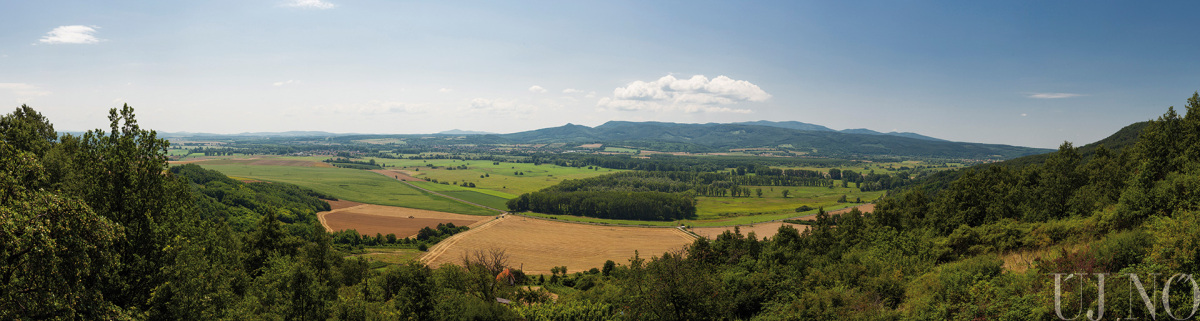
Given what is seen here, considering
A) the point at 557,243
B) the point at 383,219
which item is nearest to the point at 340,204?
the point at 383,219

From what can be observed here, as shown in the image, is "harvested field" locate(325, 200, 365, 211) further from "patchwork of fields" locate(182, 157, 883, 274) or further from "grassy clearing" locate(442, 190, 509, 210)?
"grassy clearing" locate(442, 190, 509, 210)

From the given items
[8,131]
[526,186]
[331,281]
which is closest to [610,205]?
[526,186]

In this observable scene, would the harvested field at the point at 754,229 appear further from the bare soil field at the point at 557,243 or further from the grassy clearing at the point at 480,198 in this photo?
the grassy clearing at the point at 480,198

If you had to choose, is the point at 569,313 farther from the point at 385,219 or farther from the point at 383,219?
the point at 383,219

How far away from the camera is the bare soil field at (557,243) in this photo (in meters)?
65.3

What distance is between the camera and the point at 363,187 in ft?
451

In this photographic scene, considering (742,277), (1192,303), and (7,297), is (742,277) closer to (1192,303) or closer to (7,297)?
(1192,303)

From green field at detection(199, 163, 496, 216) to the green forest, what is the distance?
238 ft

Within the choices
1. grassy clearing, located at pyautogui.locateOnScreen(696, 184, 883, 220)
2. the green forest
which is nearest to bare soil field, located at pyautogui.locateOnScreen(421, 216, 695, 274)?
the green forest

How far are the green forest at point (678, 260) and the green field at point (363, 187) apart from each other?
72.6m

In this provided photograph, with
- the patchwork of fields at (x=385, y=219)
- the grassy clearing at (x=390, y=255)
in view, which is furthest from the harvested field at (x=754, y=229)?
the grassy clearing at (x=390, y=255)

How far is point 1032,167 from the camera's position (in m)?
44.0

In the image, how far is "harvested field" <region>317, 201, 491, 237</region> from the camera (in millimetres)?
84762

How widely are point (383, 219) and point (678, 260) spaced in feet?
269
